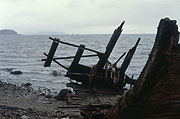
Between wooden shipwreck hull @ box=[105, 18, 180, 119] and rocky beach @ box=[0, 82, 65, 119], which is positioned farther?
rocky beach @ box=[0, 82, 65, 119]

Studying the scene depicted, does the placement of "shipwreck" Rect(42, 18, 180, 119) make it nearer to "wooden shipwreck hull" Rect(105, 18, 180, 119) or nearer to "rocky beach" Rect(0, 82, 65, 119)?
"wooden shipwreck hull" Rect(105, 18, 180, 119)

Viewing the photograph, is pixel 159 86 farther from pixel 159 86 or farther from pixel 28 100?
pixel 28 100

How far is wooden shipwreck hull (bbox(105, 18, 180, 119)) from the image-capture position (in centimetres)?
342

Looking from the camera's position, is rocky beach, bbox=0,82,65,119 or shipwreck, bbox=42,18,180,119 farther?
rocky beach, bbox=0,82,65,119

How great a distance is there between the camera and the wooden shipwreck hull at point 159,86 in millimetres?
3416

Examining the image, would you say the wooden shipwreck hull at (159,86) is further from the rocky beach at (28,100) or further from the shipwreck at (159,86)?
the rocky beach at (28,100)

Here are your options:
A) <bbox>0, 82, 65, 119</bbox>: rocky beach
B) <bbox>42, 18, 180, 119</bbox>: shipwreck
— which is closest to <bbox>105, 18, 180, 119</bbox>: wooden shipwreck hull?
<bbox>42, 18, 180, 119</bbox>: shipwreck

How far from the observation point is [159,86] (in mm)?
3641

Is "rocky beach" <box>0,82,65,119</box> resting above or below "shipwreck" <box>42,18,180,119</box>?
below

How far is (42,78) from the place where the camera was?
2848 centimetres

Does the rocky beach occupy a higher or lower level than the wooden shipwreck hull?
lower

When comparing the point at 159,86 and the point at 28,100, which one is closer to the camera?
the point at 159,86

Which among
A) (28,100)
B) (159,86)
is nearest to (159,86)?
(159,86)

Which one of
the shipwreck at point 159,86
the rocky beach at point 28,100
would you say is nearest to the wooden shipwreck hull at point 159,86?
the shipwreck at point 159,86
